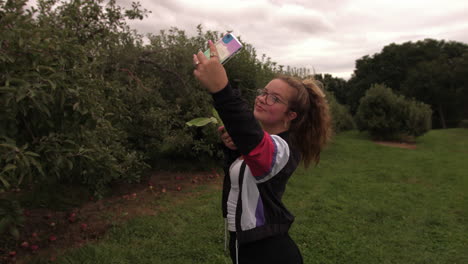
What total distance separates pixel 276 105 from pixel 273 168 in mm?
485

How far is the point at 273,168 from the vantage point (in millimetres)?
1365

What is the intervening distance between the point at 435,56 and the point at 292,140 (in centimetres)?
4953

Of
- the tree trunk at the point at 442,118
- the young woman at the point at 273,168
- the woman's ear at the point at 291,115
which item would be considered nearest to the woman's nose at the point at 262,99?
the young woman at the point at 273,168

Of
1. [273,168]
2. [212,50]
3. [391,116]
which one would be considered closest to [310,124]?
[273,168]

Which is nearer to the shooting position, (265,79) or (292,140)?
(292,140)

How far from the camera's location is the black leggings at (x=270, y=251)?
170cm

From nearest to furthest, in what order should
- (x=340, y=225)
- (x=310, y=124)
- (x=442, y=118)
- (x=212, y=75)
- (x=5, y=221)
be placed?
(x=212, y=75), (x=310, y=124), (x=5, y=221), (x=340, y=225), (x=442, y=118)

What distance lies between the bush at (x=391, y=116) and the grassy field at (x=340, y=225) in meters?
8.95

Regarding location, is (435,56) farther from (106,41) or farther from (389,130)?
(106,41)

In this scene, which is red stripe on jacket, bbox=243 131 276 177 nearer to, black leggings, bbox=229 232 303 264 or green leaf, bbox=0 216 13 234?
black leggings, bbox=229 232 303 264

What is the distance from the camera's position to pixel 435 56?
137ft

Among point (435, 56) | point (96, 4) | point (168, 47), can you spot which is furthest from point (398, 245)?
point (435, 56)

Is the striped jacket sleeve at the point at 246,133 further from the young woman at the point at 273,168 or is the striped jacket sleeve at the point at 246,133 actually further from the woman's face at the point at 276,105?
the woman's face at the point at 276,105

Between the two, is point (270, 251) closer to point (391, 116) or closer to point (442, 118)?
point (391, 116)
